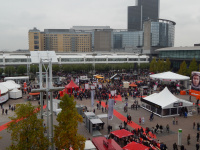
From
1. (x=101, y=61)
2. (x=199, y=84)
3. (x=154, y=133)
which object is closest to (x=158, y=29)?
(x=101, y=61)

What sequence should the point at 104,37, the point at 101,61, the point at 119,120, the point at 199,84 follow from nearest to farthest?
the point at 119,120, the point at 199,84, the point at 101,61, the point at 104,37

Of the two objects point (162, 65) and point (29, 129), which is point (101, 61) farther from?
point (29, 129)

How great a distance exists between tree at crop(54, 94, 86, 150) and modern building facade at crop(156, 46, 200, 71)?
53.6 m

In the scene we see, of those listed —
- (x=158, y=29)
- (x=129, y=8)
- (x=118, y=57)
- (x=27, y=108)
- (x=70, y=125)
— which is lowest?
(x=70, y=125)

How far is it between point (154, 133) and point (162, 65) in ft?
147

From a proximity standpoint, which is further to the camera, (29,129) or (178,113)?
(178,113)

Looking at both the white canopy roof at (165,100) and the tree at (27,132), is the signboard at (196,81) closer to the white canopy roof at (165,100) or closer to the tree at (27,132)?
the white canopy roof at (165,100)

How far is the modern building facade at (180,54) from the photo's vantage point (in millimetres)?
56938

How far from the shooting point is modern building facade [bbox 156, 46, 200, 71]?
56.9m

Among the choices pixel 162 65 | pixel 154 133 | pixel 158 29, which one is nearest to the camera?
pixel 154 133

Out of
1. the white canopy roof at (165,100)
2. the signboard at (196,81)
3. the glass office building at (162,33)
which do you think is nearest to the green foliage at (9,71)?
the white canopy roof at (165,100)

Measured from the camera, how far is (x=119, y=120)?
69.2 feet

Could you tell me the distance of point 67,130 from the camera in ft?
35.8

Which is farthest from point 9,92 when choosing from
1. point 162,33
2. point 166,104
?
point 162,33
